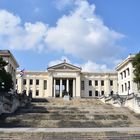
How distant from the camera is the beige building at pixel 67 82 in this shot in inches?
3634

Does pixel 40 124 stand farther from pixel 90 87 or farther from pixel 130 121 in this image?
pixel 90 87

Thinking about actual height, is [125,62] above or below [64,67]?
below

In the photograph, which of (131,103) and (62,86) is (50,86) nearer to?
(62,86)

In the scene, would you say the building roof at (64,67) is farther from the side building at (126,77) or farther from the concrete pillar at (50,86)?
the side building at (126,77)

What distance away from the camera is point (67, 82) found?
3629 inches

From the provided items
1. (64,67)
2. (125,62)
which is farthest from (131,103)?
(64,67)

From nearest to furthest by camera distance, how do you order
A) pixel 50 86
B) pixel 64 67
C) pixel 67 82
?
pixel 50 86 → pixel 67 82 → pixel 64 67

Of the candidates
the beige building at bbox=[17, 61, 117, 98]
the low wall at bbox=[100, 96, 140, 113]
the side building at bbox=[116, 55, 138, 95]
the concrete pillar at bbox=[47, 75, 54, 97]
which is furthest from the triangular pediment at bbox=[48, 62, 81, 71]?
the low wall at bbox=[100, 96, 140, 113]

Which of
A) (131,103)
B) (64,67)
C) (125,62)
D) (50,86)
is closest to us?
(131,103)

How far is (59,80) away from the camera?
94312 mm

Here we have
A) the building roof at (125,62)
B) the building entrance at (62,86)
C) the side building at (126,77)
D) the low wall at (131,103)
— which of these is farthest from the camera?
the building entrance at (62,86)

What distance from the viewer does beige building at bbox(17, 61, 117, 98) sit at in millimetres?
92312

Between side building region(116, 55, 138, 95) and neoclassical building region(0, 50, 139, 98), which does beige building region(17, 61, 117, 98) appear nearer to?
neoclassical building region(0, 50, 139, 98)

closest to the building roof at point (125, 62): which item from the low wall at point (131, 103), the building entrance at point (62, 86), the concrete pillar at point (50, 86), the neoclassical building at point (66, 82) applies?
the neoclassical building at point (66, 82)
